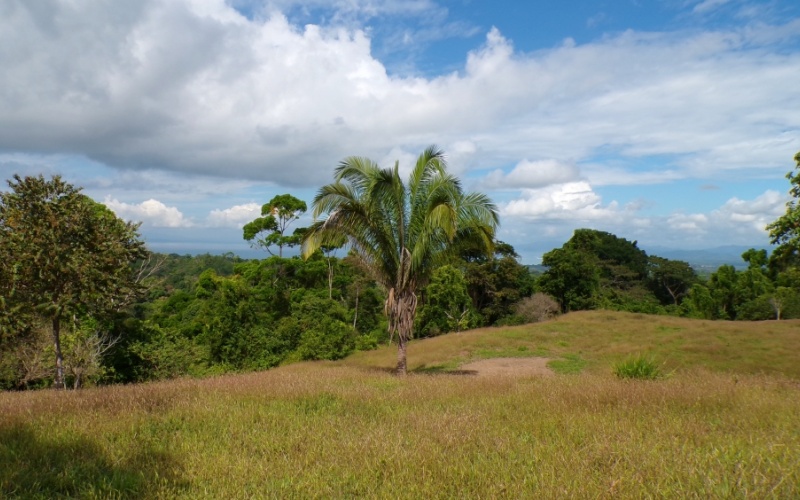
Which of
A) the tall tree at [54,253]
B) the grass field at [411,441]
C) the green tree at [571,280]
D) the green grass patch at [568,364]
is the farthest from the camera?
the green tree at [571,280]

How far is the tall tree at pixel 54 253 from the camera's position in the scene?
9.51 meters

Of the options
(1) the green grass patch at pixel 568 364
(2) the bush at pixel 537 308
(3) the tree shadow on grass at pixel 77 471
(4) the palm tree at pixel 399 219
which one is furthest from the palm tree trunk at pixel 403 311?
(2) the bush at pixel 537 308

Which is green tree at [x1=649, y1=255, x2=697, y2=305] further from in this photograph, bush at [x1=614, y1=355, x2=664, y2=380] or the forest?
bush at [x1=614, y1=355, x2=664, y2=380]

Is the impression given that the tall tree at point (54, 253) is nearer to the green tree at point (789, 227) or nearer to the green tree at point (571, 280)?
the green tree at point (789, 227)

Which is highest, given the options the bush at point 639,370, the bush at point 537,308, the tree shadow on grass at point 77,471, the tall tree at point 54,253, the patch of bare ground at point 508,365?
the tall tree at point 54,253

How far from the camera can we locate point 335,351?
2500cm

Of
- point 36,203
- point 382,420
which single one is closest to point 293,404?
point 382,420

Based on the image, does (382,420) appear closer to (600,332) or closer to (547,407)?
(547,407)

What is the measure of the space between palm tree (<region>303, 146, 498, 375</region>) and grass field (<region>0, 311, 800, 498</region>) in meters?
4.69

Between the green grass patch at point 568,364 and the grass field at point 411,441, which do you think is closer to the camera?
the grass field at point 411,441

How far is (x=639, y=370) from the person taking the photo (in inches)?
387

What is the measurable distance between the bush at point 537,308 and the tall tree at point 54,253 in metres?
34.6

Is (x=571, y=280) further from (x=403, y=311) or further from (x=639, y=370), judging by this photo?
(x=639, y=370)

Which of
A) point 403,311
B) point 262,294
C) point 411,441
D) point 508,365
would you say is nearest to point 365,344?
point 262,294
